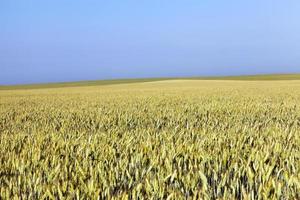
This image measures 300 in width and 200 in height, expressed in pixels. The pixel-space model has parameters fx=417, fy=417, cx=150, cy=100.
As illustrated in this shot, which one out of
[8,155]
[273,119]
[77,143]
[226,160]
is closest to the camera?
[226,160]

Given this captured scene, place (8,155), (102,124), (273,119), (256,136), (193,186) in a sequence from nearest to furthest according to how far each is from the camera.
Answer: (193,186)
(8,155)
(256,136)
(102,124)
(273,119)

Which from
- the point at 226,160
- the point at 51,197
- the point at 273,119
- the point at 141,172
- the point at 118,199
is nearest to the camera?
the point at 118,199

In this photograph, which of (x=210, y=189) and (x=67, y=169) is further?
(x=67, y=169)

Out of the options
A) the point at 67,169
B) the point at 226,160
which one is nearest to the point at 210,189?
the point at 226,160

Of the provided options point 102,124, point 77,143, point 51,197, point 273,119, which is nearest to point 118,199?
point 51,197

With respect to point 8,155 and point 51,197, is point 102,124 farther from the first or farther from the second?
point 51,197

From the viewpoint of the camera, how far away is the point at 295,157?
3.60m

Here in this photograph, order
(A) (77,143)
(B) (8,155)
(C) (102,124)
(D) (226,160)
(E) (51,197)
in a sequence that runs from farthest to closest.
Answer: (C) (102,124)
(A) (77,143)
(B) (8,155)
(D) (226,160)
(E) (51,197)

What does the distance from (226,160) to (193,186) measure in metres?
0.95

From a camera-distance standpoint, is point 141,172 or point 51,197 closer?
point 51,197

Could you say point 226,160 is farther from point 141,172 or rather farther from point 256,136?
point 256,136

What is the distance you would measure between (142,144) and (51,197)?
1.84 metres

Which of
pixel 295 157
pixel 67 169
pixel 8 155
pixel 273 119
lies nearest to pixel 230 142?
pixel 295 157

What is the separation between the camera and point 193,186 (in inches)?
98.7
